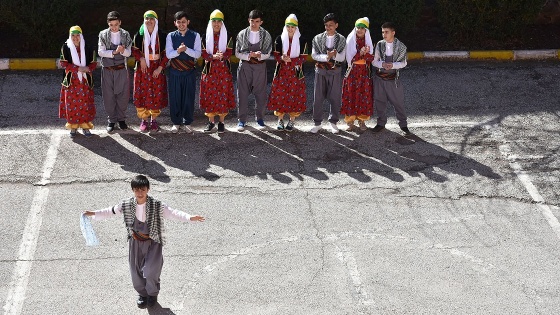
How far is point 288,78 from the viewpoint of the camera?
13438 mm

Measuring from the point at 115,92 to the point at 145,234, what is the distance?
415 centimetres

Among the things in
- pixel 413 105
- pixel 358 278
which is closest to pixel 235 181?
pixel 358 278

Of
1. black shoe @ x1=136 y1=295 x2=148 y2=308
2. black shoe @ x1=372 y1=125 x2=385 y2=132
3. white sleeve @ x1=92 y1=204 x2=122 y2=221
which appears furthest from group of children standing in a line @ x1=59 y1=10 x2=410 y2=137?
black shoe @ x1=136 y1=295 x2=148 y2=308

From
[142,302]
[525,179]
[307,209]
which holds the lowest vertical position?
[142,302]

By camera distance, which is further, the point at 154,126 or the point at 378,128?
the point at 378,128

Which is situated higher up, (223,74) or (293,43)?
(293,43)

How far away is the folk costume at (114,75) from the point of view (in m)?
13.1

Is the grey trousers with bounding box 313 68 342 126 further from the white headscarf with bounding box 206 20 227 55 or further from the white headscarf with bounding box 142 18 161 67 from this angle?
the white headscarf with bounding box 142 18 161 67

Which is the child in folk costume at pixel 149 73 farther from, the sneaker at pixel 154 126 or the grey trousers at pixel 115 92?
the grey trousers at pixel 115 92

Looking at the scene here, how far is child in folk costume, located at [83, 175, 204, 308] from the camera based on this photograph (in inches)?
378

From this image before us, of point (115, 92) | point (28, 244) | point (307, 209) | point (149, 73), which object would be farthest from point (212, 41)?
point (28, 244)

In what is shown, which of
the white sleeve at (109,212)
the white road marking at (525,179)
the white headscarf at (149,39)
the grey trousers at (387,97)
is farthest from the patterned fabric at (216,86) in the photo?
the white sleeve at (109,212)

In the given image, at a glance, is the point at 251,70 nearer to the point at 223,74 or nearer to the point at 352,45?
the point at 223,74

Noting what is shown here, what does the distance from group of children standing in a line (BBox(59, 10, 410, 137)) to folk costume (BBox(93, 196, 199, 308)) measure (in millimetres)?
3764
